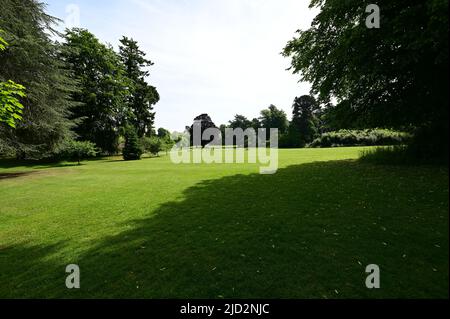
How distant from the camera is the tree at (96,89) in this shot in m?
32.7

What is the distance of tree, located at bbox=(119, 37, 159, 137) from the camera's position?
45375mm

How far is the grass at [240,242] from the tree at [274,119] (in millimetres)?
68890

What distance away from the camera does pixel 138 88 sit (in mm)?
45031

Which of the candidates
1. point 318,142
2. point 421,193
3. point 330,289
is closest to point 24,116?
point 330,289

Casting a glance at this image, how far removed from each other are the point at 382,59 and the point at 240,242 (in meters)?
9.70

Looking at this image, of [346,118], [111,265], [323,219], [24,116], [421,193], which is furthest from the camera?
[24,116]

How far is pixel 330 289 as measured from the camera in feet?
11.1

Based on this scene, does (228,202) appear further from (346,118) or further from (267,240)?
(346,118)

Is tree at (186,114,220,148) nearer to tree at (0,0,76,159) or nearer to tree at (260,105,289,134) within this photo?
tree at (260,105,289,134)

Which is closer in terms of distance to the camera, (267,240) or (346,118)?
(267,240)

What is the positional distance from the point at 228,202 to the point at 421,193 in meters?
6.13

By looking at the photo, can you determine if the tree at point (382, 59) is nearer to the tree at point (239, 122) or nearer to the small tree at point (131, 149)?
the small tree at point (131, 149)

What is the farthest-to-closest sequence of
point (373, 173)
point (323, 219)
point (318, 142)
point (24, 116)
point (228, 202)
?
point (318, 142), point (24, 116), point (373, 173), point (228, 202), point (323, 219)

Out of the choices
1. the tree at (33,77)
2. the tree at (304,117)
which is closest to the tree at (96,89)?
the tree at (33,77)
